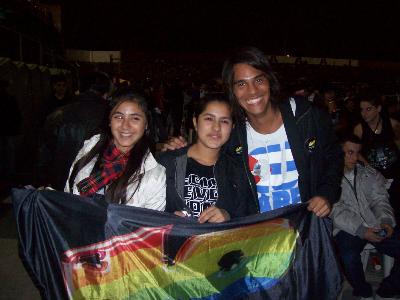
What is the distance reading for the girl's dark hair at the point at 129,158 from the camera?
8.79 ft

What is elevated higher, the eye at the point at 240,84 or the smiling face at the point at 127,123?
the eye at the point at 240,84

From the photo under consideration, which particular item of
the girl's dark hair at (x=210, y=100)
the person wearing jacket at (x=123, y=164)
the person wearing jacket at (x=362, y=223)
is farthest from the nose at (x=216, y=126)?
the person wearing jacket at (x=362, y=223)

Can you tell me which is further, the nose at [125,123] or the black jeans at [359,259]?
the black jeans at [359,259]

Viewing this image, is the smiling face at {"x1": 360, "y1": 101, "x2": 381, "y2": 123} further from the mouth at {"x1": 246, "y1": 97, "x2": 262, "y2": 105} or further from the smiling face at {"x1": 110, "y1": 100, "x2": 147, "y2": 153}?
the smiling face at {"x1": 110, "y1": 100, "x2": 147, "y2": 153}

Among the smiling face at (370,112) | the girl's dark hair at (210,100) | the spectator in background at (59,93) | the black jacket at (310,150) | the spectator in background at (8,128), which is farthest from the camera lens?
the spectator in background at (8,128)

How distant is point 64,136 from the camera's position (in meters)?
4.19

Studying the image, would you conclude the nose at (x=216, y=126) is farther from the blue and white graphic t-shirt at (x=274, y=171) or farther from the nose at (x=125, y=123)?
the nose at (x=125, y=123)

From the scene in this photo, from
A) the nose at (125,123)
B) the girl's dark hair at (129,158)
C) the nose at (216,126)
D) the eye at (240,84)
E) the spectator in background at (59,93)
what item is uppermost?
the spectator in background at (59,93)

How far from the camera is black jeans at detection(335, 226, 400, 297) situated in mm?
3500

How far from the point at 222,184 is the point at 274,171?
1.24 ft

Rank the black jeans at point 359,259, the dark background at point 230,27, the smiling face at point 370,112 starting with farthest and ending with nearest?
the dark background at point 230,27
the smiling face at point 370,112
the black jeans at point 359,259

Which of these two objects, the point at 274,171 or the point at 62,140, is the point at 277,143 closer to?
the point at 274,171

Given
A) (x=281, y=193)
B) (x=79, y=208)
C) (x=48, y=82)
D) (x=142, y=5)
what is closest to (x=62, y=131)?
(x=79, y=208)

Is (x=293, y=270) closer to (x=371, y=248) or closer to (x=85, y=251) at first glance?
(x=85, y=251)
